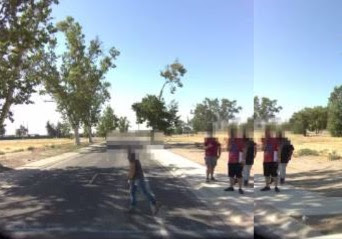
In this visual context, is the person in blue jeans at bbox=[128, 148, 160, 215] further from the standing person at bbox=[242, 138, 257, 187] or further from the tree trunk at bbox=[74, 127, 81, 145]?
the standing person at bbox=[242, 138, 257, 187]

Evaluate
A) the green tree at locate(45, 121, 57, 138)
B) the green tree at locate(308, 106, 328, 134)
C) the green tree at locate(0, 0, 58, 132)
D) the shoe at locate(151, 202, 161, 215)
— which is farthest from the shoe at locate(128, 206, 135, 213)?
the green tree at locate(0, 0, 58, 132)

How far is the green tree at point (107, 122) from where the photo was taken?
9180mm

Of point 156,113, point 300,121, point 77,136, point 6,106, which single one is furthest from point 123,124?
point 6,106

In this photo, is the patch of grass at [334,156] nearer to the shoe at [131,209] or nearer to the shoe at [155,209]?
the shoe at [155,209]

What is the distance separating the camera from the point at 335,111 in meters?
7.76

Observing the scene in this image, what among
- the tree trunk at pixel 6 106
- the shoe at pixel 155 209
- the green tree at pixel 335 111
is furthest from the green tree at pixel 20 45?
the green tree at pixel 335 111

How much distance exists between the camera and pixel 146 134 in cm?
909

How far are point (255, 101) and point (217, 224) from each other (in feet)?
13.1

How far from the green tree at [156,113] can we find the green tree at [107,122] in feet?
1.19

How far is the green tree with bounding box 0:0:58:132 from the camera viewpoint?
21.1 m

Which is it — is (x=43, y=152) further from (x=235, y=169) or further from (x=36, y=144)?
(x=235, y=169)

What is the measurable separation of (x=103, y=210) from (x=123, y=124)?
2951 millimetres

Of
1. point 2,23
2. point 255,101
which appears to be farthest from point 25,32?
point 255,101

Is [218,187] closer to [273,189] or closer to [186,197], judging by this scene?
[186,197]
